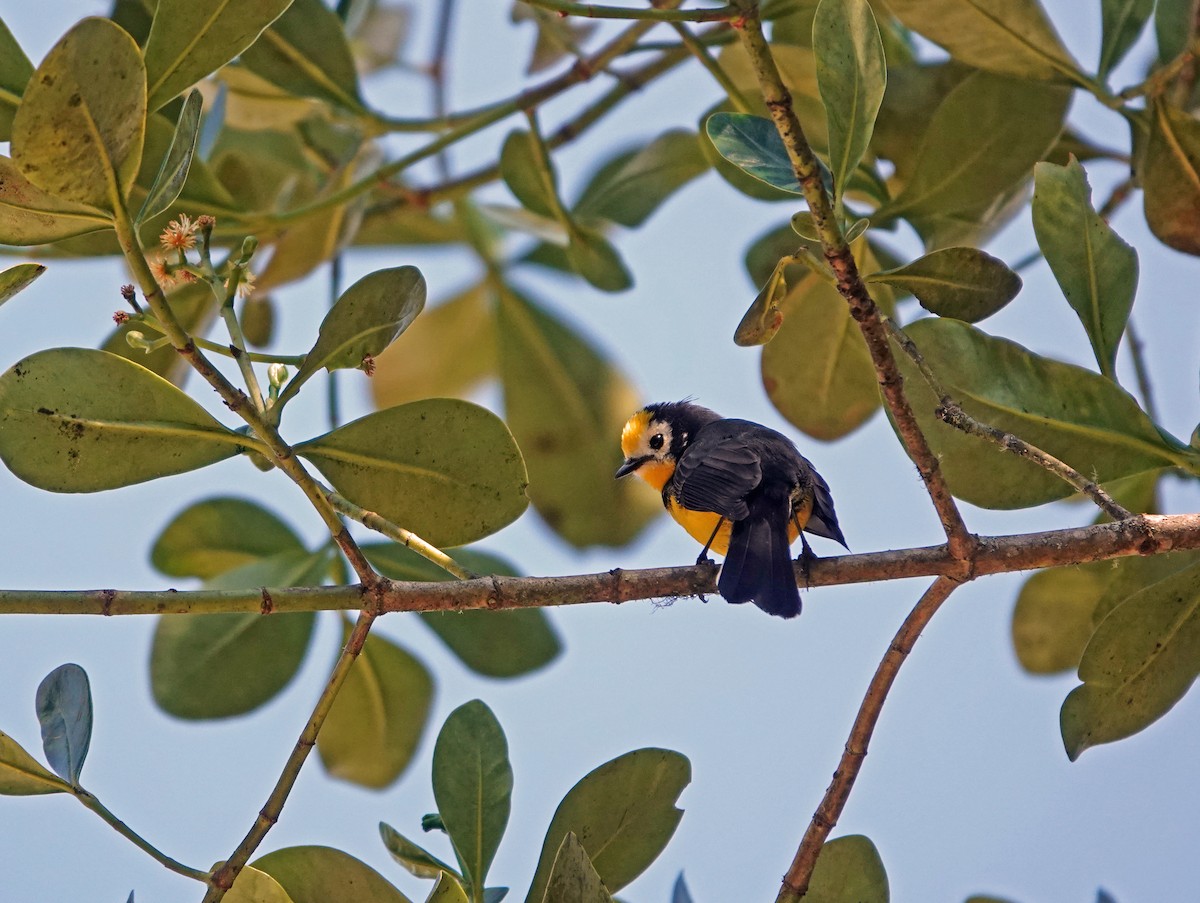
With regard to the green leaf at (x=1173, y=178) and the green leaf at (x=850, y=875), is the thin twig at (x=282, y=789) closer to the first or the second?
the green leaf at (x=850, y=875)

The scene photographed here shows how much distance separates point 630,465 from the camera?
3.52 metres

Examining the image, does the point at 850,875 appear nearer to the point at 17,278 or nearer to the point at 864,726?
the point at 864,726

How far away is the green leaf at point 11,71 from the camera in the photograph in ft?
5.95

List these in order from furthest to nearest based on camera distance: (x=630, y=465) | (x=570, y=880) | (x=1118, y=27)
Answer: (x=630, y=465) < (x=1118, y=27) < (x=570, y=880)

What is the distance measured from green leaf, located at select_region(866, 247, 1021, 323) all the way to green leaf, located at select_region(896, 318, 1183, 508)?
0.03m

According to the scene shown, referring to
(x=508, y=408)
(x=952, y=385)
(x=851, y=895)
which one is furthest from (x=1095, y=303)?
(x=508, y=408)

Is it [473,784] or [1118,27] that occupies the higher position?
[1118,27]

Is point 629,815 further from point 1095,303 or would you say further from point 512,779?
point 1095,303

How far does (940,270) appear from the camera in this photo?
1.77 m

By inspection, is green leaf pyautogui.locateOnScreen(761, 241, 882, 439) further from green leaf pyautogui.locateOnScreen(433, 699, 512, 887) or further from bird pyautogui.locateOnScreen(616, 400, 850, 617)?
green leaf pyautogui.locateOnScreen(433, 699, 512, 887)

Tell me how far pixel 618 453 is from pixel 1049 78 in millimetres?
1664

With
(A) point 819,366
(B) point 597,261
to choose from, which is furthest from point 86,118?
(A) point 819,366

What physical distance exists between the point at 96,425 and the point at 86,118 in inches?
18.5

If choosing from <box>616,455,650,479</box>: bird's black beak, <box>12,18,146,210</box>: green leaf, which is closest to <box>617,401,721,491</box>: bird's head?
<box>616,455,650,479</box>: bird's black beak
